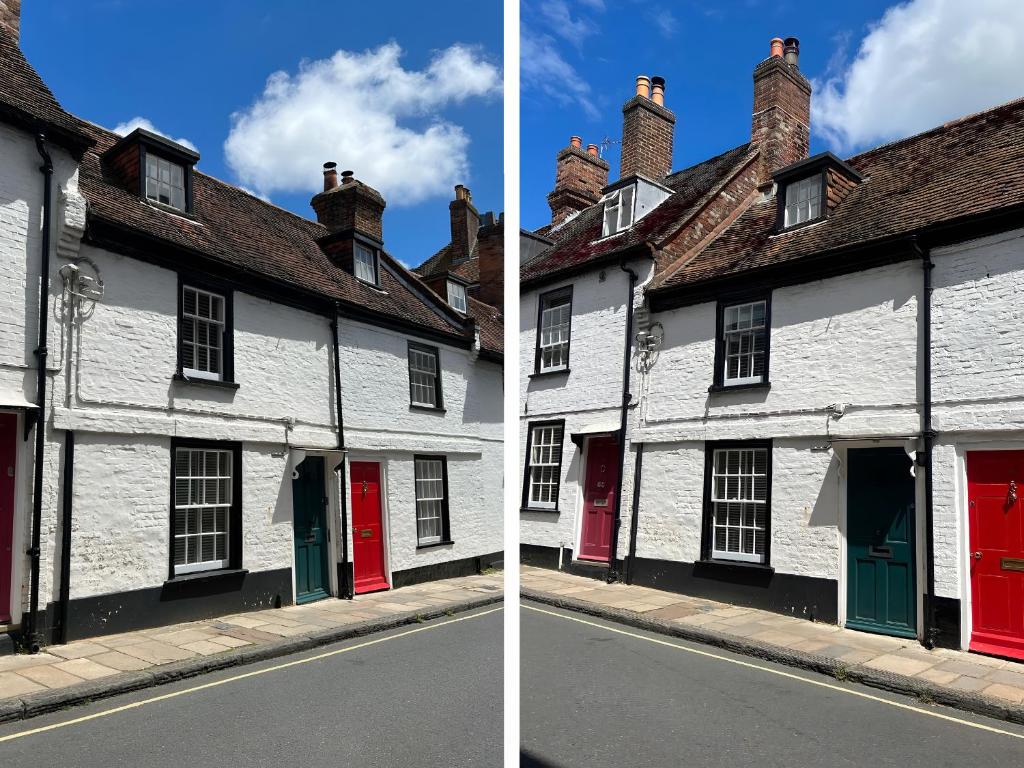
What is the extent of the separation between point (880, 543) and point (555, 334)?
454 cm

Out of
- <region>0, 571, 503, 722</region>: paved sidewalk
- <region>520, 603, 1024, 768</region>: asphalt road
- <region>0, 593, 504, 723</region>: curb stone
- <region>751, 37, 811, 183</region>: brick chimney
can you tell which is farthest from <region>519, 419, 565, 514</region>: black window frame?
<region>0, 571, 503, 722</region>: paved sidewalk

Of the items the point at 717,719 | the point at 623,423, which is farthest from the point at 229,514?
the point at 623,423

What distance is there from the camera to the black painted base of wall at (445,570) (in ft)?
7.99

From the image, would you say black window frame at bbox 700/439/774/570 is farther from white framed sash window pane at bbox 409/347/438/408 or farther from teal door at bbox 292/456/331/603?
teal door at bbox 292/456/331/603

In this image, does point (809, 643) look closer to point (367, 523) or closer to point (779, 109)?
point (367, 523)

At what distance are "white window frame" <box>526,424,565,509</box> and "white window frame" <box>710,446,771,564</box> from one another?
1.90 meters

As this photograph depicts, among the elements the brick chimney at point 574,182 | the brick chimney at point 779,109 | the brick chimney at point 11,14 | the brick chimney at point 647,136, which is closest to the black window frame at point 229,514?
the brick chimney at point 11,14

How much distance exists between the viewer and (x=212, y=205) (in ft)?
6.64

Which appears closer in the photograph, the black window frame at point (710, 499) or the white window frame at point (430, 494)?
the white window frame at point (430, 494)

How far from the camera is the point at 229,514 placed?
7.36ft

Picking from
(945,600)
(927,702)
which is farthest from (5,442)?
(945,600)

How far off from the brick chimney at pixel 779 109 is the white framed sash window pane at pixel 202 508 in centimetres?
1104

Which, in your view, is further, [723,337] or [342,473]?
[723,337]

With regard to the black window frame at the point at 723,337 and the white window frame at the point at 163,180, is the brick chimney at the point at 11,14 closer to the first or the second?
the white window frame at the point at 163,180
